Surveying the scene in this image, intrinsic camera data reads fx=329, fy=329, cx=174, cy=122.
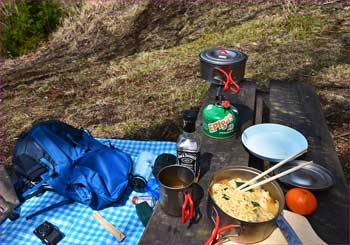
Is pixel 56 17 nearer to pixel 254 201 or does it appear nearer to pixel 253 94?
pixel 253 94

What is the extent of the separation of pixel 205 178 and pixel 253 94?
1175 millimetres

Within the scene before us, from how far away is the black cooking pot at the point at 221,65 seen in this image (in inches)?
102

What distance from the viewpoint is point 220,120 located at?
2049 mm

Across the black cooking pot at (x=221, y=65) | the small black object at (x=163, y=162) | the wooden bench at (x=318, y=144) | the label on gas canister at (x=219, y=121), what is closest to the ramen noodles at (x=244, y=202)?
the wooden bench at (x=318, y=144)

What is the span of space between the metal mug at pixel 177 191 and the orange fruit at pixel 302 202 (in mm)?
514

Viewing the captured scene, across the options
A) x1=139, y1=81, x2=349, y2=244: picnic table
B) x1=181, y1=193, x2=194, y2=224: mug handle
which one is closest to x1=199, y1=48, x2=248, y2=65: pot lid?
x1=139, y1=81, x2=349, y2=244: picnic table

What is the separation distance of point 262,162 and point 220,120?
0.39 metres

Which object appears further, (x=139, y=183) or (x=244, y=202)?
(x=139, y=183)

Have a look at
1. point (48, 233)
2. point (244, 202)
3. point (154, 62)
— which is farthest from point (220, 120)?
point (154, 62)

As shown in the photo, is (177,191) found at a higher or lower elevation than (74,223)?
higher

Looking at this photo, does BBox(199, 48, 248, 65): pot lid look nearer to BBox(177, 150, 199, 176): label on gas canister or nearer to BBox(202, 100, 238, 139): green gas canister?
BBox(202, 100, 238, 139): green gas canister

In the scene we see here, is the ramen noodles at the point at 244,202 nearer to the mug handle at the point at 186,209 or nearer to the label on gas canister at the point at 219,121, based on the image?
the mug handle at the point at 186,209

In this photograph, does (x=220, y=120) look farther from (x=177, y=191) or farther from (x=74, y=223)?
(x=74, y=223)

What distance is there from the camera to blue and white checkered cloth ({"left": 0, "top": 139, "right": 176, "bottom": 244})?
7.35 feet
